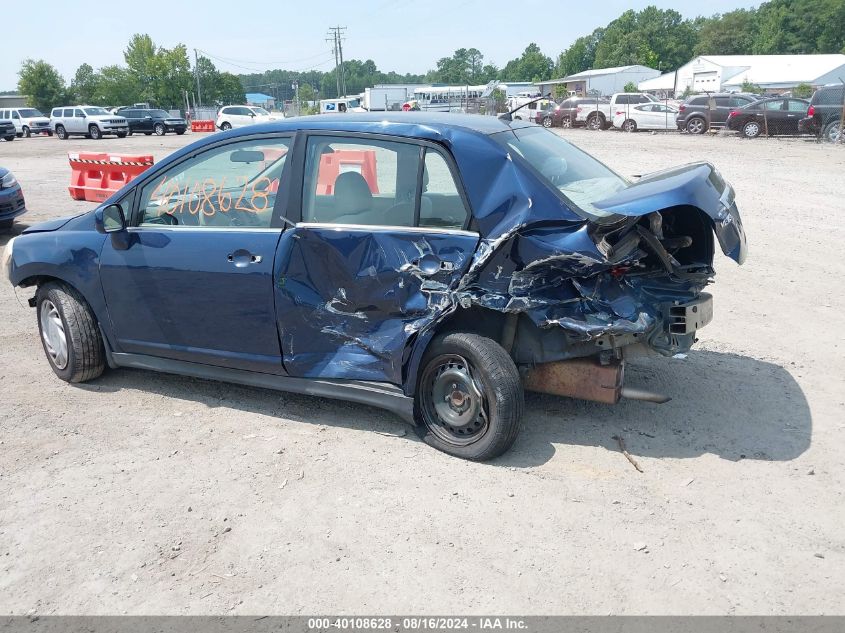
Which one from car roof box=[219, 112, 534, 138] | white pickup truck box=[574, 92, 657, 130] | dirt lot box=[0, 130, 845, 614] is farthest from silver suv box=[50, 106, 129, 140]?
car roof box=[219, 112, 534, 138]

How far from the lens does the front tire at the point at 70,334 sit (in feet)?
16.3

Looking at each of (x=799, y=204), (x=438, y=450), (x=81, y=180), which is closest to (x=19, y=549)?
(x=438, y=450)

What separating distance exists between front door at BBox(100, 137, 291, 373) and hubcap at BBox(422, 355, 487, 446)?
0.97 metres

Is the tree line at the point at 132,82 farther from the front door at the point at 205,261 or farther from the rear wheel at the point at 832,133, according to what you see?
the front door at the point at 205,261

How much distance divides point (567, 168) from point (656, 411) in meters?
1.60

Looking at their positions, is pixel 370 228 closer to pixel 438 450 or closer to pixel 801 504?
pixel 438 450

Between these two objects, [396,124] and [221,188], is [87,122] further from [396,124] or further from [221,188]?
[396,124]

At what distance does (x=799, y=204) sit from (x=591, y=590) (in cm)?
973

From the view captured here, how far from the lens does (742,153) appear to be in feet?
61.4

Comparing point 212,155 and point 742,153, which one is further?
point 742,153

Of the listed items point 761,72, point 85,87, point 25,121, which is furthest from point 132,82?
point 761,72

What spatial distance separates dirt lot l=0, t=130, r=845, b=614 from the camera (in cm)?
301

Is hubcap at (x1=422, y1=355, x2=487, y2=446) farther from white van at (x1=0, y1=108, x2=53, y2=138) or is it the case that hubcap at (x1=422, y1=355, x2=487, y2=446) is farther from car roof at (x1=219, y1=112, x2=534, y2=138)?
white van at (x1=0, y1=108, x2=53, y2=138)

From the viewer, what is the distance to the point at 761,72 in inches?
2483
